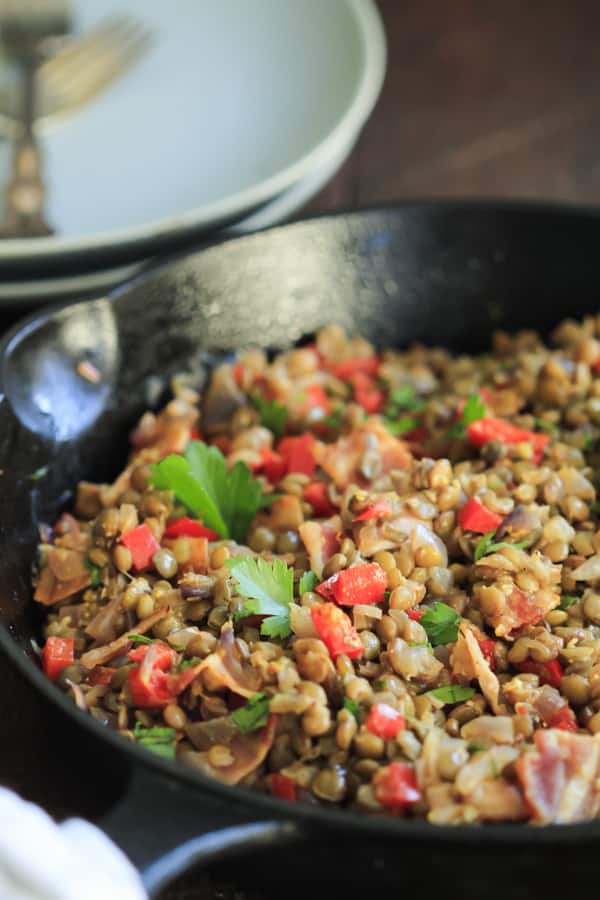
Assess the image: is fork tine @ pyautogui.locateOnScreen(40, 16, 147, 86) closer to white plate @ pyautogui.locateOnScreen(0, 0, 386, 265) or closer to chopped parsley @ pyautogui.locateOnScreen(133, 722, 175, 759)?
white plate @ pyautogui.locateOnScreen(0, 0, 386, 265)

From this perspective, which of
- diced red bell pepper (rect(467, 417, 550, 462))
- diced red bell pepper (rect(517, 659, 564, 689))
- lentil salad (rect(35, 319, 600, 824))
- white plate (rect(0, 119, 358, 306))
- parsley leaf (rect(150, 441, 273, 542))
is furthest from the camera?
white plate (rect(0, 119, 358, 306))

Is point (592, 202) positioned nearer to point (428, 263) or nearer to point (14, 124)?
point (428, 263)

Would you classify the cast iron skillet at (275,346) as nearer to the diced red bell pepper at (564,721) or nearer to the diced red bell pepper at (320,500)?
the diced red bell pepper at (564,721)

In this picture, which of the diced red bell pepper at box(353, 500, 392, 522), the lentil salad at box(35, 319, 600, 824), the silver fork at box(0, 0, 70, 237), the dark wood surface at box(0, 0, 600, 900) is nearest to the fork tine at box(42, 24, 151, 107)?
→ the silver fork at box(0, 0, 70, 237)

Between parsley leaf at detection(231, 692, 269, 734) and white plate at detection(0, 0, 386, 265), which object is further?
white plate at detection(0, 0, 386, 265)

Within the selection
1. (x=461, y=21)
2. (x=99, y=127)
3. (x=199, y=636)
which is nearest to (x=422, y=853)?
(x=199, y=636)

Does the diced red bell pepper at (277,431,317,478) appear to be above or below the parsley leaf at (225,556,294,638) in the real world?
below

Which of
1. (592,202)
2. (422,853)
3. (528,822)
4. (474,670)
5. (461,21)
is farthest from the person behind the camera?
(461,21)
